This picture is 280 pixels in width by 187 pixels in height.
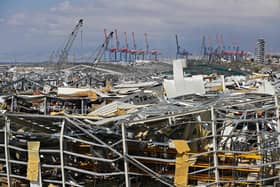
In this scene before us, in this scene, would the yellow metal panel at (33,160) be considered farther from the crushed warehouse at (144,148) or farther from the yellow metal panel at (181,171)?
the yellow metal panel at (181,171)

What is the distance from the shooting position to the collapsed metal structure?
8.96 meters

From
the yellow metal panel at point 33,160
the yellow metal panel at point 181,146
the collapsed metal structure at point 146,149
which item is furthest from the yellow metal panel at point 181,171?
the yellow metal panel at point 33,160

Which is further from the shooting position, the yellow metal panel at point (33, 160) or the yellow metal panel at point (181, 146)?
the yellow metal panel at point (33, 160)

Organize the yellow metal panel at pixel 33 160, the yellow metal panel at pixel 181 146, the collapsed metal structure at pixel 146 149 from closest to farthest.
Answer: the yellow metal panel at pixel 181 146
the collapsed metal structure at pixel 146 149
the yellow metal panel at pixel 33 160

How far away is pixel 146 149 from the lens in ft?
32.1

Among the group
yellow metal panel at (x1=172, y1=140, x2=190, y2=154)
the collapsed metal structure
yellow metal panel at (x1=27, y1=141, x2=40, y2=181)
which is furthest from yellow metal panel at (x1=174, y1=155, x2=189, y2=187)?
yellow metal panel at (x1=27, y1=141, x2=40, y2=181)

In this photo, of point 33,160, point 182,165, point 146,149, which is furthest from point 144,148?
point 33,160

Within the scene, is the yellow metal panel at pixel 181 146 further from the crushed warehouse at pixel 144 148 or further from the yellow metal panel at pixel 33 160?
the yellow metal panel at pixel 33 160

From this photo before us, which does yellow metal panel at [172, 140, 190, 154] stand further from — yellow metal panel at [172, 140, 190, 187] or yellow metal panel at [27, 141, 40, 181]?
yellow metal panel at [27, 141, 40, 181]

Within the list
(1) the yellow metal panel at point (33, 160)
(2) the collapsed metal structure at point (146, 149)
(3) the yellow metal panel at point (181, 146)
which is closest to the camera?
(3) the yellow metal panel at point (181, 146)

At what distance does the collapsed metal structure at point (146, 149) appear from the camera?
8961 millimetres

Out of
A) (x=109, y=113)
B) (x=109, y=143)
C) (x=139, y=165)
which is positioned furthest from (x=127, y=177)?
(x=109, y=113)

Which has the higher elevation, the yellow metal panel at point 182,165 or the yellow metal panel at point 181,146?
the yellow metal panel at point 181,146

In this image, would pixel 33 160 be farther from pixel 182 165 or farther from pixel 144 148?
pixel 182 165
